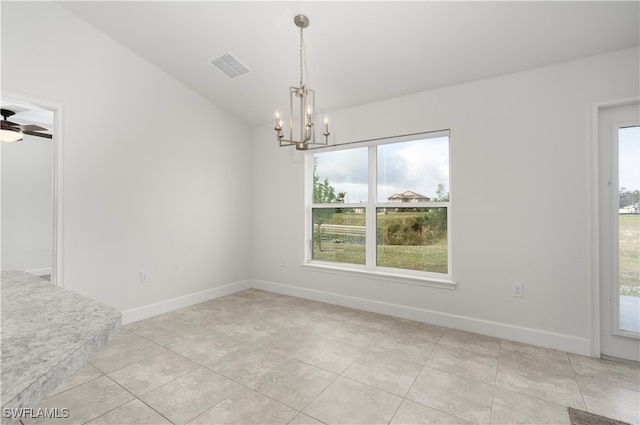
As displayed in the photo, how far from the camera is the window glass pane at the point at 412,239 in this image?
3.33 meters

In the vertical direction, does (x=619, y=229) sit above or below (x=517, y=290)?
above

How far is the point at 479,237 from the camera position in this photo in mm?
2969

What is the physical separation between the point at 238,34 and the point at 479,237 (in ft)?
10.2

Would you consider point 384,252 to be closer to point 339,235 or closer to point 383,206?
point 383,206

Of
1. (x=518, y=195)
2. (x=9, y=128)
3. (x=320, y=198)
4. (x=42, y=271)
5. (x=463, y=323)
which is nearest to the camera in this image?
(x=518, y=195)

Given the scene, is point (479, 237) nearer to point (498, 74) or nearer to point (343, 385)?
point (498, 74)

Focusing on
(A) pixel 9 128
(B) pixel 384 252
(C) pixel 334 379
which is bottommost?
(C) pixel 334 379

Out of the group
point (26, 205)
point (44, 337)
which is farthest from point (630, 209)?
point (26, 205)

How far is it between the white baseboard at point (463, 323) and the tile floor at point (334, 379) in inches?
3.6

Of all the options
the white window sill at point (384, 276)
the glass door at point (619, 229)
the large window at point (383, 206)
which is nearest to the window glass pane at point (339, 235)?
the large window at point (383, 206)

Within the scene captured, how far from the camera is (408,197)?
3539 mm

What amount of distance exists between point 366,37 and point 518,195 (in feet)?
6.64

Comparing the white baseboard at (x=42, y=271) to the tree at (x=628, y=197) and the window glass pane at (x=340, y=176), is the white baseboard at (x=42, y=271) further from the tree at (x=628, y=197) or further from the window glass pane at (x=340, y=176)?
the tree at (x=628, y=197)

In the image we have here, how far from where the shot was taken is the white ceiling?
2281 mm
